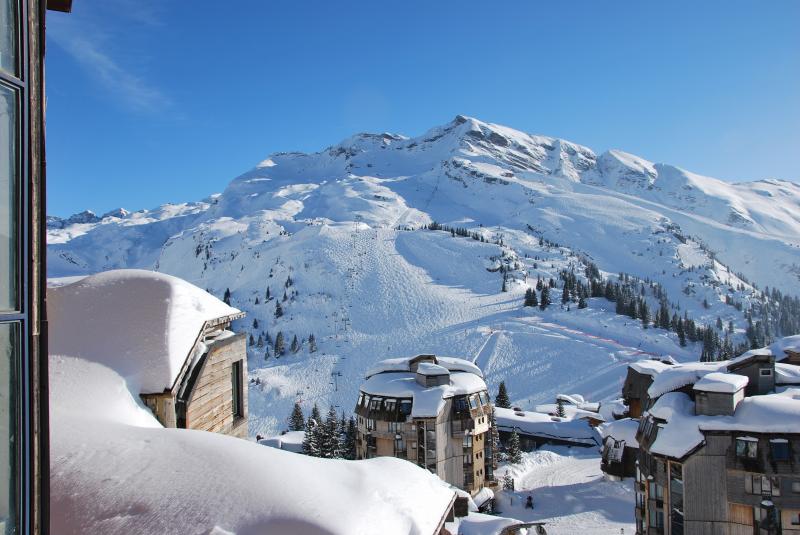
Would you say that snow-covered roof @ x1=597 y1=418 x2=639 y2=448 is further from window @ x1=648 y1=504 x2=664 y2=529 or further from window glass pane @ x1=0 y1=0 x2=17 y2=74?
window glass pane @ x1=0 y1=0 x2=17 y2=74

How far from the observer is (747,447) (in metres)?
19.1

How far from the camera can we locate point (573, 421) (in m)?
57.6

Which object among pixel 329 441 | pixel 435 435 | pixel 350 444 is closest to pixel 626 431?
pixel 435 435

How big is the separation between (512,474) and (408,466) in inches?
1591

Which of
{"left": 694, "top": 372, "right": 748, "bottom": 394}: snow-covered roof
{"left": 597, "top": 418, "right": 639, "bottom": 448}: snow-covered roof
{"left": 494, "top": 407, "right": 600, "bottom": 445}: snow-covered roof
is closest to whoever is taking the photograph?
{"left": 694, "top": 372, "right": 748, "bottom": 394}: snow-covered roof

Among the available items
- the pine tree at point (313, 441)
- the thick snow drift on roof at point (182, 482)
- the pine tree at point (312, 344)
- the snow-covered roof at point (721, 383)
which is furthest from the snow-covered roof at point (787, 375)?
the pine tree at point (312, 344)

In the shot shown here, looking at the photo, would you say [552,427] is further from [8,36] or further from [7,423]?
[8,36]

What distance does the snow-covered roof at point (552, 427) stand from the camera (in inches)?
2153

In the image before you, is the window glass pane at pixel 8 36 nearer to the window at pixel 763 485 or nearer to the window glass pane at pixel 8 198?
the window glass pane at pixel 8 198

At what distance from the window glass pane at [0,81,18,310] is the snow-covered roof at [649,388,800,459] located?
2241 cm

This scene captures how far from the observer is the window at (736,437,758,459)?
19031mm

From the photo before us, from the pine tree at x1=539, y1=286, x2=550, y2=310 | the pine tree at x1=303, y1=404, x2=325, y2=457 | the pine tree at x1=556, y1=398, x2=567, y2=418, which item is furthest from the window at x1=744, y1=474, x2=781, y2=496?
the pine tree at x1=539, y1=286, x2=550, y2=310

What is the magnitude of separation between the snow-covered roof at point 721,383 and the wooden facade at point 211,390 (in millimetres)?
17683

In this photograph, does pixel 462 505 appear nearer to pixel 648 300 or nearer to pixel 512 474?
pixel 512 474
